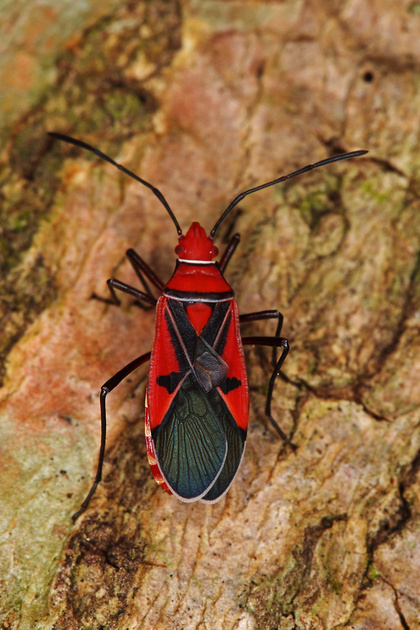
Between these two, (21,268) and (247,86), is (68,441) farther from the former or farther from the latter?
(247,86)

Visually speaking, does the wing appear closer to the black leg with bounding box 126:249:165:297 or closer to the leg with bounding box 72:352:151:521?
the leg with bounding box 72:352:151:521

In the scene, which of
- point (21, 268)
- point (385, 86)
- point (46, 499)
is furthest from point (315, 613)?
point (385, 86)

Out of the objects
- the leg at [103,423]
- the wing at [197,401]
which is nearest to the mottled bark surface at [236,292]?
the leg at [103,423]

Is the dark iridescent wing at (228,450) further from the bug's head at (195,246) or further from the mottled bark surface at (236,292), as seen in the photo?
the bug's head at (195,246)

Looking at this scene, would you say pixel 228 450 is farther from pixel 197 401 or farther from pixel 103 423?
pixel 103 423

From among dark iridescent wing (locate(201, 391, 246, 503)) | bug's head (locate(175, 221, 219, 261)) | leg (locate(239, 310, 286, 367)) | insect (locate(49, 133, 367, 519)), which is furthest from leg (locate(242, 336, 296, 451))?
bug's head (locate(175, 221, 219, 261))
